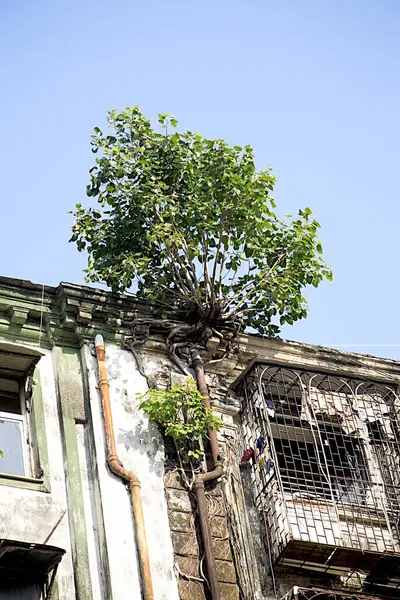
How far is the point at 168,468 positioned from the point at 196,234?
11.4 ft

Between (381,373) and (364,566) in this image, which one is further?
(381,373)

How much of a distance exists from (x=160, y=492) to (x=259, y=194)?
4456 mm

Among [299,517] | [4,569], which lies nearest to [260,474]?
[299,517]

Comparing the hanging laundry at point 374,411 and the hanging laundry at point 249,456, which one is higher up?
the hanging laundry at point 374,411

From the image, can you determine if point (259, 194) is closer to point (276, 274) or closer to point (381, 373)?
point (276, 274)

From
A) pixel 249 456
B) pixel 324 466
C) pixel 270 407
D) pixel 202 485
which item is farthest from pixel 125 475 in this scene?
pixel 324 466

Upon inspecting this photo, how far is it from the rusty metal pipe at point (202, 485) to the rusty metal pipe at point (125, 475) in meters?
0.75

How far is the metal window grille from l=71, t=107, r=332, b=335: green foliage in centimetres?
112

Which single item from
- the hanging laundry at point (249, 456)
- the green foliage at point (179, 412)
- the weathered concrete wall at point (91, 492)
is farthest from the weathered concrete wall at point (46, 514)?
the hanging laundry at point (249, 456)

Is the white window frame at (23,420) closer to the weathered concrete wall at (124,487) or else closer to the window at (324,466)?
the weathered concrete wall at (124,487)

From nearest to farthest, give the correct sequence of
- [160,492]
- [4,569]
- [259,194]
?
1. [4,569]
2. [160,492]
3. [259,194]

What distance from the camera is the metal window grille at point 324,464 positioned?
14.5 meters

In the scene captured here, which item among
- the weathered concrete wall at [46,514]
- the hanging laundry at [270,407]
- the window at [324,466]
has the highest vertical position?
the hanging laundry at [270,407]

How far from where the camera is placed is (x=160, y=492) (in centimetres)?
1422
